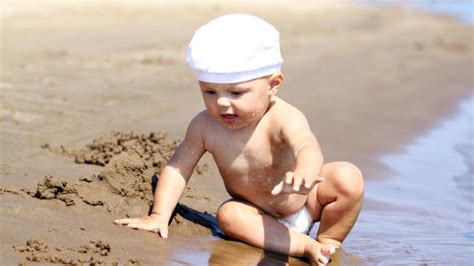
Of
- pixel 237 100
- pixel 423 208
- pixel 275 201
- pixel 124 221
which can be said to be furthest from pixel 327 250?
pixel 423 208

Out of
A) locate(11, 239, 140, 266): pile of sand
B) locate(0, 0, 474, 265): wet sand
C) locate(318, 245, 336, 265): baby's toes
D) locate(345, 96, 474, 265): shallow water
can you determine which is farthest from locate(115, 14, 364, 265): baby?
locate(11, 239, 140, 266): pile of sand

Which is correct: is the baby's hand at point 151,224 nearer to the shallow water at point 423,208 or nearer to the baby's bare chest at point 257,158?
the baby's bare chest at point 257,158

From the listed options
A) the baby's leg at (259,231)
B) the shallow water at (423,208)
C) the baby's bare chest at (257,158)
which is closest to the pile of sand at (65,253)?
the baby's leg at (259,231)

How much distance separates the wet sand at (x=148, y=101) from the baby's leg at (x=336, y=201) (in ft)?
0.44

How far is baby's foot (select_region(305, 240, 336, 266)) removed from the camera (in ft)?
11.8

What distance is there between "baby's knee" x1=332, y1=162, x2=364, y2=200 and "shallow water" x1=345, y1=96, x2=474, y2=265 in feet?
1.10

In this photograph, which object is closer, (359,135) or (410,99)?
(359,135)

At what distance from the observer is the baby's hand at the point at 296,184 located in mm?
3324

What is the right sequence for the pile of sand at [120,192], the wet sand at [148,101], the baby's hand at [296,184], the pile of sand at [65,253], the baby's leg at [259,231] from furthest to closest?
the pile of sand at [120,192], the baby's leg at [259,231], the wet sand at [148,101], the baby's hand at [296,184], the pile of sand at [65,253]

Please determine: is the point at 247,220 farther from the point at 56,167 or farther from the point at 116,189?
the point at 56,167

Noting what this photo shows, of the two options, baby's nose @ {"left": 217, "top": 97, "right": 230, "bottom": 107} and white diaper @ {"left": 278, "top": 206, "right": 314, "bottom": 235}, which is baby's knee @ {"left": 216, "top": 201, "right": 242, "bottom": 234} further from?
baby's nose @ {"left": 217, "top": 97, "right": 230, "bottom": 107}

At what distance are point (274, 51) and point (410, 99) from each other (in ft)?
18.6

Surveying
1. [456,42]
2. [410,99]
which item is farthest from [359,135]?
[456,42]

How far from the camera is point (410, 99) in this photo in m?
9.31
